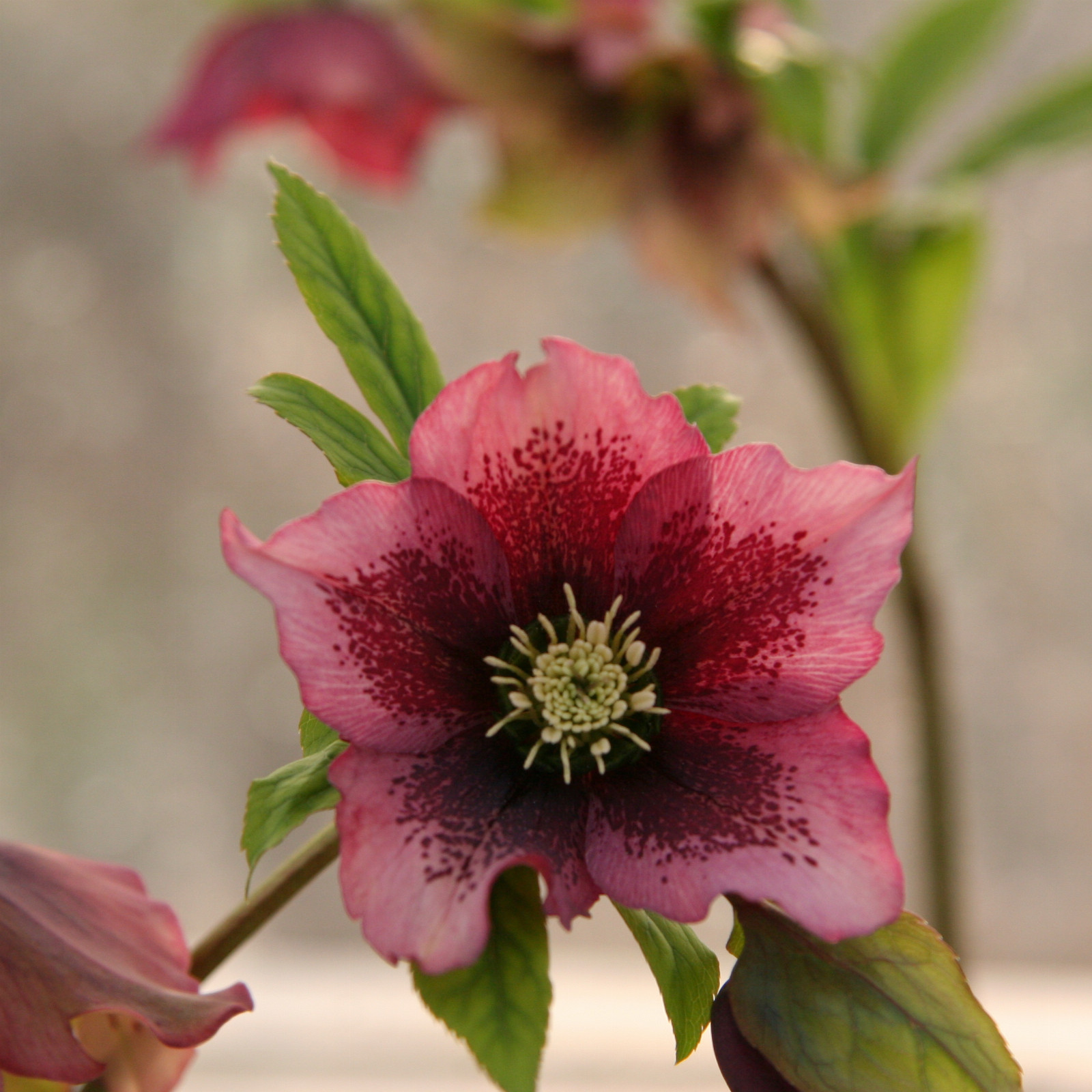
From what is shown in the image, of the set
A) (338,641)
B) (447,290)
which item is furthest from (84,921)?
(447,290)

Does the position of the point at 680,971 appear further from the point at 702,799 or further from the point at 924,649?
the point at 924,649

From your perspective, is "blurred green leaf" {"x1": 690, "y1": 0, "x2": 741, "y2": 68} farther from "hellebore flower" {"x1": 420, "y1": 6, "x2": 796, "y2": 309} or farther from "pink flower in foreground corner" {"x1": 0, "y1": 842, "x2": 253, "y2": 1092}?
"pink flower in foreground corner" {"x1": 0, "y1": 842, "x2": 253, "y2": 1092}

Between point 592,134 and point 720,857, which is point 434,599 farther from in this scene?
point 592,134

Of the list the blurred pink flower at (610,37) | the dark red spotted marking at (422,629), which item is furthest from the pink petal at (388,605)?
the blurred pink flower at (610,37)

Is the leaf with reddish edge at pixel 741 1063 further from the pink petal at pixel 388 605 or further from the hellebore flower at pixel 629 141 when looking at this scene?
the hellebore flower at pixel 629 141

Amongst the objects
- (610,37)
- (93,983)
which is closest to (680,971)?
(93,983)

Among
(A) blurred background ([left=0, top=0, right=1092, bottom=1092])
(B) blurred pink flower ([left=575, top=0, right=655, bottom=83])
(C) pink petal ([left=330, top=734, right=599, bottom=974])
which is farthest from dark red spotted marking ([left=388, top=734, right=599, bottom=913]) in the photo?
(A) blurred background ([left=0, top=0, right=1092, bottom=1092])

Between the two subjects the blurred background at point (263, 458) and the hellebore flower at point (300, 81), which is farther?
the blurred background at point (263, 458)
